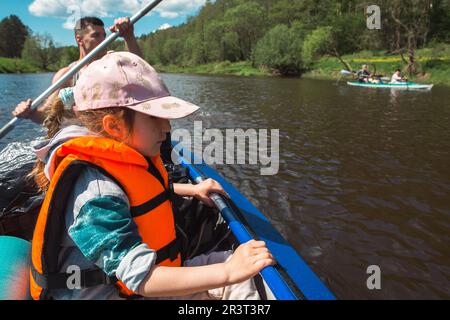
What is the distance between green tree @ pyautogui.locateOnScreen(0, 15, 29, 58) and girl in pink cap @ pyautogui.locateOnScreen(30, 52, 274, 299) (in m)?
102

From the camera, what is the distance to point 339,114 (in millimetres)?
12250

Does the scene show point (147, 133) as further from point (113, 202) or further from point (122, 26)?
point (122, 26)

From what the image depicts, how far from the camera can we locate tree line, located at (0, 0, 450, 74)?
34781 mm

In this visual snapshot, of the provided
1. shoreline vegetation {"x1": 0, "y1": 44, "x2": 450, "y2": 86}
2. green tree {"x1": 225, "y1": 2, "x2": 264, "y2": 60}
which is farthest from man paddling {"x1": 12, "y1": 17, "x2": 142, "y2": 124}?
green tree {"x1": 225, "y1": 2, "x2": 264, "y2": 60}

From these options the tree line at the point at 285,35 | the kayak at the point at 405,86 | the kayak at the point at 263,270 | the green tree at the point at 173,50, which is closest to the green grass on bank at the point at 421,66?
the tree line at the point at 285,35

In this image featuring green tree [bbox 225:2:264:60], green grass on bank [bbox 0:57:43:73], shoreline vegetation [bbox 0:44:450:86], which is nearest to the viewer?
shoreline vegetation [bbox 0:44:450:86]

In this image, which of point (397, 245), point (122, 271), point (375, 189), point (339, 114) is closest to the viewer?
point (122, 271)

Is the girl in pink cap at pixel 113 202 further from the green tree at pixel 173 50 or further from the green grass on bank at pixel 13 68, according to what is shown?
the green tree at pixel 173 50

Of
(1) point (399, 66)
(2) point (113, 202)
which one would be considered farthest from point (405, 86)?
(2) point (113, 202)

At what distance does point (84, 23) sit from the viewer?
3969 mm

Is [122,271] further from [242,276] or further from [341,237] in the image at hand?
[341,237]

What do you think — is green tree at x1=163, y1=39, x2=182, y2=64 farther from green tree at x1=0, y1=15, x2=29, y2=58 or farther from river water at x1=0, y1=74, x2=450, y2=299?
river water at x1=0, y1=74, x2=450, y2=299
